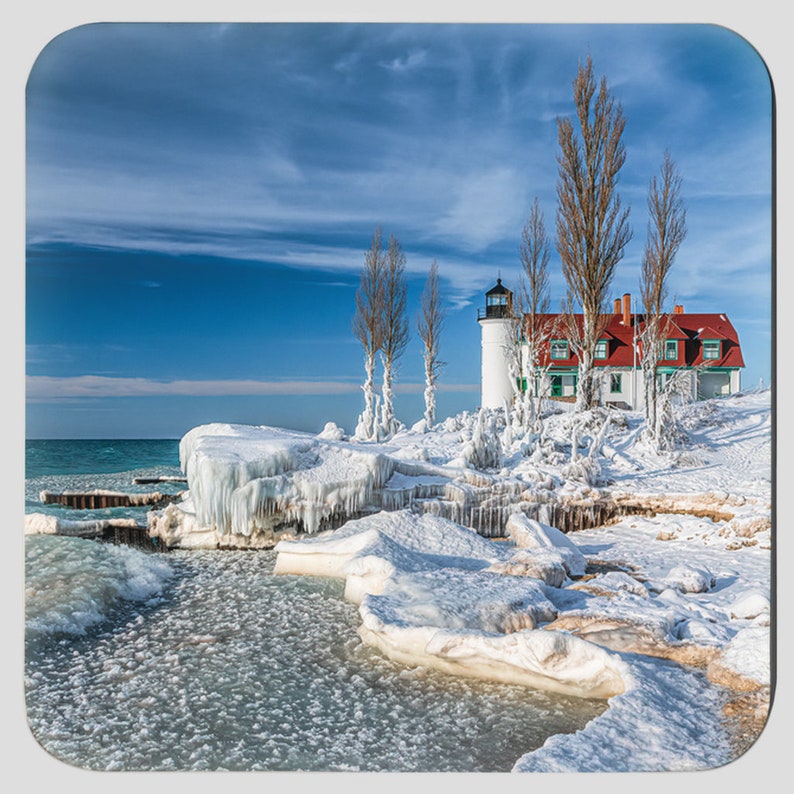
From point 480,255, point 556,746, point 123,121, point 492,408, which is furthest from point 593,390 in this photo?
point 123,121

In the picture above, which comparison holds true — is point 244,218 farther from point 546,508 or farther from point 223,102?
point 546,508

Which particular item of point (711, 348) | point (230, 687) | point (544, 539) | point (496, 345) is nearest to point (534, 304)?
point (496, 345)

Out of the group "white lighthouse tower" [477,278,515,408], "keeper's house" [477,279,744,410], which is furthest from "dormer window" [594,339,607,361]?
"white lighthouse tower" [477,278,515,408]

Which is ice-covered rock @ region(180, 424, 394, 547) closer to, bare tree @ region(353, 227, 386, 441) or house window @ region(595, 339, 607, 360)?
bare tree @ region(353, 227, 386, 441)

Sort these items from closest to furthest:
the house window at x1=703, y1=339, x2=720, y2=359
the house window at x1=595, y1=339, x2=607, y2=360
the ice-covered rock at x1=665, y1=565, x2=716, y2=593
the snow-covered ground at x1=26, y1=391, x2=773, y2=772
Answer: the snow-covered ground at x1=26, y1=391, x2=773, y2=772 < the ice-covered rock at x1=665, y1=565, x2=716, y2=593 < the house window at x1=703, y1=339, x2=720, y2=359 < the house window at x1=595, y1=339, x2=607, y2=360

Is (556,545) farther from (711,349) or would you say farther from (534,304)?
(534,304)

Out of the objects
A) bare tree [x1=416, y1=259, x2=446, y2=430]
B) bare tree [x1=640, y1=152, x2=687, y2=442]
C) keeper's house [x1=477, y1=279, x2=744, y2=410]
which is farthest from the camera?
keeper's house [x1=477, y1=279, x2=744, y2=410]

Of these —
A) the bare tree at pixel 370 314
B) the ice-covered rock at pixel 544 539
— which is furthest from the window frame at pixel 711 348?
the bare tree at pixel 370 314

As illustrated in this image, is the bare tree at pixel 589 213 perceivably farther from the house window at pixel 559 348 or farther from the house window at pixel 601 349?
the house window at pixel 559 348
